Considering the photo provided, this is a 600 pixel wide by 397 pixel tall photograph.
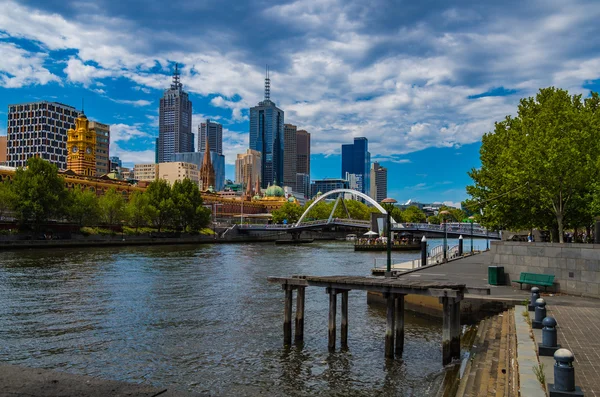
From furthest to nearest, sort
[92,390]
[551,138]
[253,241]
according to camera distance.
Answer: [253,241] < [551,138] < [92,390]

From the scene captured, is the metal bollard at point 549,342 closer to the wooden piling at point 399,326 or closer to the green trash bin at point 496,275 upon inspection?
the wooden piling at point 399,326

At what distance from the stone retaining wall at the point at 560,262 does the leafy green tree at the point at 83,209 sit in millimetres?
75840

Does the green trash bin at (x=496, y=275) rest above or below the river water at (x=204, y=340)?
above

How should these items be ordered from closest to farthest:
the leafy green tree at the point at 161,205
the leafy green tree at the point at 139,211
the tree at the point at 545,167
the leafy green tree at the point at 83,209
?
the tree at the point at 545,167 → the leafy green tree at the point at 83,209 → the leafy green tree at the point at 139,211 → the leafy green tree at the point at 161,205

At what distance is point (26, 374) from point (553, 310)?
60.1 feet

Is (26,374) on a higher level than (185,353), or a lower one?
higher

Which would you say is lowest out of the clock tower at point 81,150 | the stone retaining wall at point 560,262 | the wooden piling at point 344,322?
the wooden piling at point 344,322

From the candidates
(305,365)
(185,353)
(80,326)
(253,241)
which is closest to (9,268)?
(80,326)

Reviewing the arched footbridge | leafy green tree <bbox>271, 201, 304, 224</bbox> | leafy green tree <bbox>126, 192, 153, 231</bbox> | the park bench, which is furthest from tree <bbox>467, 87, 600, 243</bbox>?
leafy green tree <bbox>271, 201, 304, 224</bbox>

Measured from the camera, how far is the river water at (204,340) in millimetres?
16625

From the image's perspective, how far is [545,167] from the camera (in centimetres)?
3152

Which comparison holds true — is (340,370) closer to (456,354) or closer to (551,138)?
(456,354)

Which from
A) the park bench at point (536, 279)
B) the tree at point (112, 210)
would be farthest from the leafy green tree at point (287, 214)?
the park bench at point (536, 279)

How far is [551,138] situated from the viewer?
34031 millimetres
